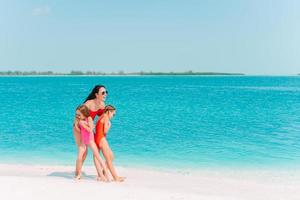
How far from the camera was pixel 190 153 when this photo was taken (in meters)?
16.1

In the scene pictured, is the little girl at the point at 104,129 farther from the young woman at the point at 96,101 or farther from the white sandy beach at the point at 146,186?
the white sandy beach at the point at 146,186

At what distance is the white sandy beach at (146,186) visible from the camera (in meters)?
7.47

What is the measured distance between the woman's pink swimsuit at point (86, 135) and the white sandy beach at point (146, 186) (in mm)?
857

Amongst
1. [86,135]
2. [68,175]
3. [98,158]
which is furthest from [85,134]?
[68,175]

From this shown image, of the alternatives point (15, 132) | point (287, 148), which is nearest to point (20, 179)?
point (287, 148)

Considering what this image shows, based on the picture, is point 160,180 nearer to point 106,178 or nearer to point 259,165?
point 106,178

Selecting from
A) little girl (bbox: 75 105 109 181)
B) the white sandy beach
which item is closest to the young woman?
little girl (bbox: 75 105 109 181)

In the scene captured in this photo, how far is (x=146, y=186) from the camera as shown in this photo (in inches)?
358

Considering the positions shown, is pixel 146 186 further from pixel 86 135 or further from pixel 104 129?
pixel 86 135

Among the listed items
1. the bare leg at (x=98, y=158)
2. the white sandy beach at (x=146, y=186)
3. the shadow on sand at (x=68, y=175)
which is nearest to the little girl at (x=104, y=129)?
the bare leg at (x=98, y=158)

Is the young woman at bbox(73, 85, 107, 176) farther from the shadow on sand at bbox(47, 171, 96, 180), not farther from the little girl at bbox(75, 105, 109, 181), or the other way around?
the shadow on sand at bbox(47, 171, 96, 180)

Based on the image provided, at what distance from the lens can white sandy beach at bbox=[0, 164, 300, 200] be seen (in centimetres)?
747

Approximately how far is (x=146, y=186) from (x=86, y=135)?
1.70 metres

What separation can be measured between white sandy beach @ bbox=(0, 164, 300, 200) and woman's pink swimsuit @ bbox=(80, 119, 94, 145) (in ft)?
2.81
